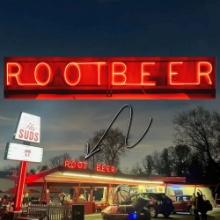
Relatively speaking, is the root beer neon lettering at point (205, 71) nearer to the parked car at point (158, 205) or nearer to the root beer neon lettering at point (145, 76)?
the root beer neon lettering at point (145, 76)

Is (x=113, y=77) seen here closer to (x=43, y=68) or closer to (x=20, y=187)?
(x=43, y=68)

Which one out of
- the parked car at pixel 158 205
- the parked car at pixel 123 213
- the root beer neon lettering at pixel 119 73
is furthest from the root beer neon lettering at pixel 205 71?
→ the parked car at pixel 158 205

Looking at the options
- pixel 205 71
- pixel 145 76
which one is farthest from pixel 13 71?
pixel 205 71

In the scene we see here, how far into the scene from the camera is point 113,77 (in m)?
20.2

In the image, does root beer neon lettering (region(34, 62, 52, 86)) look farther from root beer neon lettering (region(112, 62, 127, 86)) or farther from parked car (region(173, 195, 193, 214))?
parked car (region(173, 195, 193, 214))

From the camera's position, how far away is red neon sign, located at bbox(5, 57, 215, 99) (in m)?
20.1

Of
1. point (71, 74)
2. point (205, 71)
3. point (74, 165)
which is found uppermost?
point (205, 71)

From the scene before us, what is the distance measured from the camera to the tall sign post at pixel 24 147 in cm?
2372

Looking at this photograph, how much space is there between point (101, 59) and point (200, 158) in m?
83.2

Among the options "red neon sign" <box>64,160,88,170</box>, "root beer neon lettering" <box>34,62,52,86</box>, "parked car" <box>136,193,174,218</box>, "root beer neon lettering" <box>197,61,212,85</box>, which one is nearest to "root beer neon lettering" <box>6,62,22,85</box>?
"root beer neon lettering" <box>34,62,52,86</box>

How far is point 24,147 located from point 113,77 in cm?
664

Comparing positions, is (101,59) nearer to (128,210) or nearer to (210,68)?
(210,68)

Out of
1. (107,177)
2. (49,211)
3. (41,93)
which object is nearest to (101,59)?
(41,93)

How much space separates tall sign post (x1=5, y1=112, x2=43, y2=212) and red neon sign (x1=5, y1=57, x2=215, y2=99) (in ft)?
14.2
